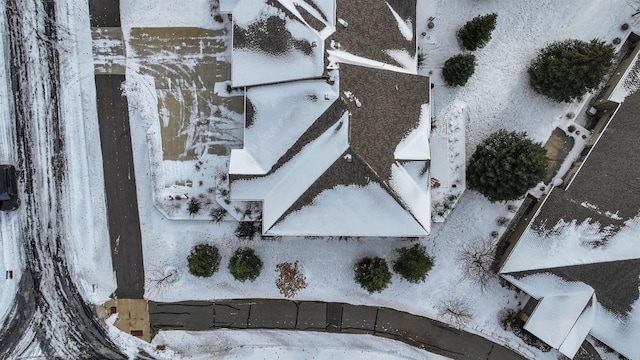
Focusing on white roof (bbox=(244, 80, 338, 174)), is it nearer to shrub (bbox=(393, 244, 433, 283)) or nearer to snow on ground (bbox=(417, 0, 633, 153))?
snow on ground (bbox=(417, 0, 633, 153))

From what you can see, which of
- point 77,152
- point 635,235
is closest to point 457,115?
point 635,235

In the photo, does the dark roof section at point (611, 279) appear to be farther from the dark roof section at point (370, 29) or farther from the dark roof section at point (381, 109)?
the dark roof section at point (370, 29)

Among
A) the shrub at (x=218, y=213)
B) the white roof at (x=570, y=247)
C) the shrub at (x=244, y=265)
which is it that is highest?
the white roof at (x=570, y=247)

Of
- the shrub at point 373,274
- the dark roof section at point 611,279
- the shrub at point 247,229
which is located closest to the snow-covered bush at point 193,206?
the shrub at point 247,229

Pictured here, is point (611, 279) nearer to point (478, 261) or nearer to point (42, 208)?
point (478, 261)

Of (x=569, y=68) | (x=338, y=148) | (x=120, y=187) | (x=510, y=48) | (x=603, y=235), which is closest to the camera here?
(x=338, y=148)

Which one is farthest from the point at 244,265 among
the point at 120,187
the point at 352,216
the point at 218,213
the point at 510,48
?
the point at 510,48

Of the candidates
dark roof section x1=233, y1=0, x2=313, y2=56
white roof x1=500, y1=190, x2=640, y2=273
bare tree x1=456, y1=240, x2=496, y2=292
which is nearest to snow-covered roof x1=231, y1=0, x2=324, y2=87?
dark roof section x1=233, y1=0, x2=313, y2=56
